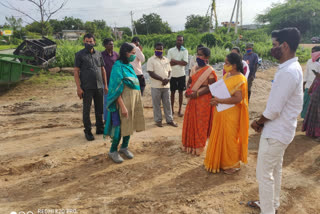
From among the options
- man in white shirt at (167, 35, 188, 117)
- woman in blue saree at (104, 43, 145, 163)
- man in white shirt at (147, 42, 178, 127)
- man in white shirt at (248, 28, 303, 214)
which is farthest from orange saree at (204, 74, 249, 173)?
man in white shirt at (167, 35, 188, 117)

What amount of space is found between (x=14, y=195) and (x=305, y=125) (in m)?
5.02

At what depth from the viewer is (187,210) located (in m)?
2.58

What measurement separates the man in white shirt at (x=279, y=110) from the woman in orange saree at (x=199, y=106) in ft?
4.73

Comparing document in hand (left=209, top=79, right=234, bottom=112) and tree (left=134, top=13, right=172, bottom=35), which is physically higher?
tree (left=134, top=13, right=172, bottom=35)

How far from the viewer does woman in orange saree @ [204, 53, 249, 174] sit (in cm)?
291

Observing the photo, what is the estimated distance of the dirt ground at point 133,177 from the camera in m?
2.64

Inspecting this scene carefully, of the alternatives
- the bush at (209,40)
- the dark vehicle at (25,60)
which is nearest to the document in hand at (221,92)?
the dark vehicle at (25,60)

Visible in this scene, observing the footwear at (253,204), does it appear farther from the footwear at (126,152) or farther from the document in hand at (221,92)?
the footwear at (126,152)

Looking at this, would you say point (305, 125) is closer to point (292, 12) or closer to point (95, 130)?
point (95, 130)

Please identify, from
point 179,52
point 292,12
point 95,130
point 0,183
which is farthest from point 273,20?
point 0,183

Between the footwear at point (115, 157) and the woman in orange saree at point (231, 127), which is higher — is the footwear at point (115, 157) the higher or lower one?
the lower one

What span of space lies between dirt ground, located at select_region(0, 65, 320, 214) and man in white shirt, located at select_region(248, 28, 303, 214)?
0.60 m

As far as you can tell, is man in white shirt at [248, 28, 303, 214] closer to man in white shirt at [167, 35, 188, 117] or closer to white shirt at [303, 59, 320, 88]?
white shirt at [303, 59, 320, 88]

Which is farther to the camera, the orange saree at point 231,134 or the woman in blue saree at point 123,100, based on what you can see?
the woman in blue saree at point 123,100
